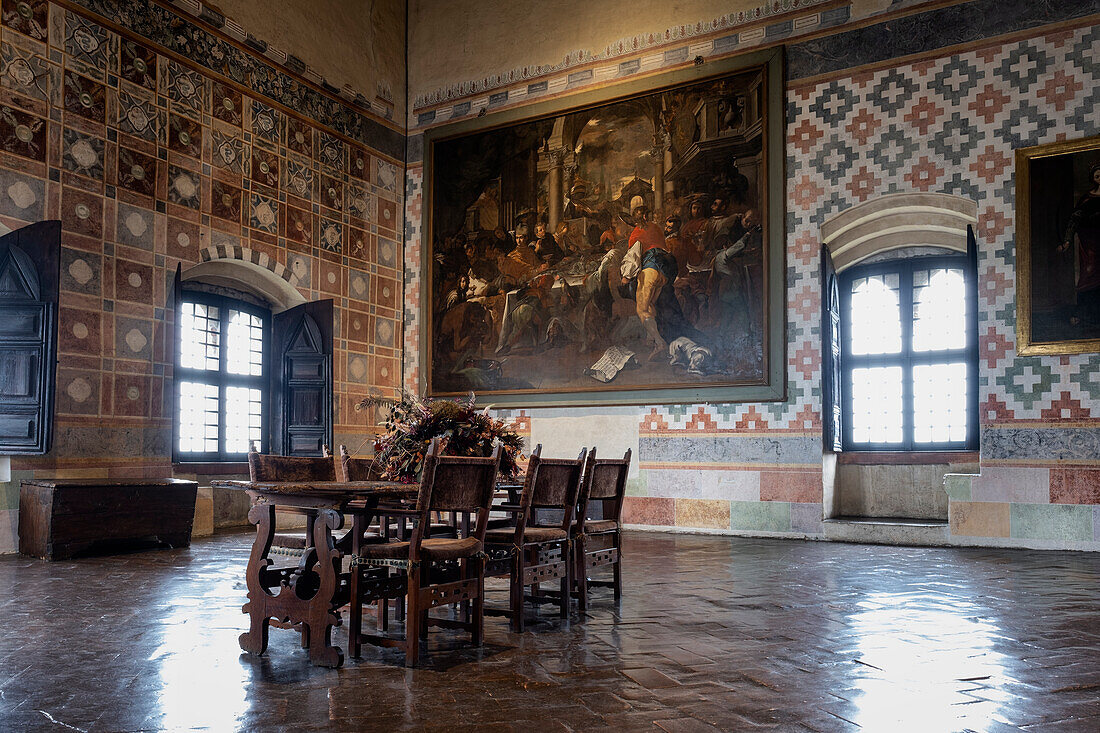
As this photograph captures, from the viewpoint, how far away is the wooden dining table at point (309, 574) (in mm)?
4020

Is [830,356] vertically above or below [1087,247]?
below

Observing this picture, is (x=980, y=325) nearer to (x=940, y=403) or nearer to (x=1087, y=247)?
(x=1087, y=247)

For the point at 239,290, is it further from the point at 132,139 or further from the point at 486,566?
the point at 486,566

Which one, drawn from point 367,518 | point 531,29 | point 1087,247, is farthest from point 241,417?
point 1087,247

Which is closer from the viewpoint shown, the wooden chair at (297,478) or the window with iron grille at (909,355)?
the wooden chair at (297,478)

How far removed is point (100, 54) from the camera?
8984 mm

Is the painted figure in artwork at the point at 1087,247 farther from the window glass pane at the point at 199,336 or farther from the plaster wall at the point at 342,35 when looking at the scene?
the window glass pane at the point at 199,336

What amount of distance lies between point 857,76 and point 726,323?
324cm

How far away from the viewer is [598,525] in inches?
225

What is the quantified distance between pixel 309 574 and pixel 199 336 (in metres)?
7.55

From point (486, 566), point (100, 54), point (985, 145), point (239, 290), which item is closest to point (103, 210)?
point (100, 54)

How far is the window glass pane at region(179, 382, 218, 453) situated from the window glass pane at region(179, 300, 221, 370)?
11.2 inches

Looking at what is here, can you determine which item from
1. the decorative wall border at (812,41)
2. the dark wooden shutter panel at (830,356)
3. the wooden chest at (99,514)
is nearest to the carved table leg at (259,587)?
the wooden chest at (99,514)

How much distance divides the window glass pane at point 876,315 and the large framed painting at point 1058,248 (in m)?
2.15
